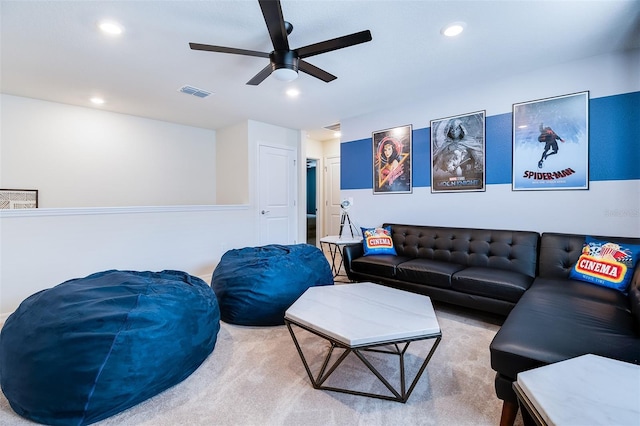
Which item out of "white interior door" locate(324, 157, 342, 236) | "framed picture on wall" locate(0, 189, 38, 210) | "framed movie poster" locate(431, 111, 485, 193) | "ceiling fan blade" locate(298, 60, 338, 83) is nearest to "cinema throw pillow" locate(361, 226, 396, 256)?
"framed movie poster" locate(431, 111, 485, 193)

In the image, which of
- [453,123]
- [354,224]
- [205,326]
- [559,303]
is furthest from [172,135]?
[559,303]

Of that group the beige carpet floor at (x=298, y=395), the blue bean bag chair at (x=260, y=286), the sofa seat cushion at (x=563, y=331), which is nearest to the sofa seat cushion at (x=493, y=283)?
the sofa seat cushion at (x=563, y=331)

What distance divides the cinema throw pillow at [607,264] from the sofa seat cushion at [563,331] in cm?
16

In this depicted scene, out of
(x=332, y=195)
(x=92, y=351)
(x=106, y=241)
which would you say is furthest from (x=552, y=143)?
(x=106, y=241)

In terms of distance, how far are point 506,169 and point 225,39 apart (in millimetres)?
3136

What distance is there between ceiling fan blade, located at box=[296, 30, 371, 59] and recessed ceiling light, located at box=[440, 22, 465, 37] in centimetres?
78

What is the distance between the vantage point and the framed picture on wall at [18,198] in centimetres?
359

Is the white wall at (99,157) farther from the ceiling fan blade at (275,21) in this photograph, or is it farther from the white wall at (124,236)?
the ceiling fan blade at (275,21)

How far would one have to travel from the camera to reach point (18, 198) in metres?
3.68

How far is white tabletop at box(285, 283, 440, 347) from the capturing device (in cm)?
153

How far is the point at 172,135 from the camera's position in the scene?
5.00 m

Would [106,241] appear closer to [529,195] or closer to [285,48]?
[285,48]

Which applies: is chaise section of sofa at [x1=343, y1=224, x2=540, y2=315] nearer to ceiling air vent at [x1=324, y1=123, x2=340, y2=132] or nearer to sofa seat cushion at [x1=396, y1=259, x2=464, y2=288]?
sofa seat cushion at [x1=396, y1=259, x2=464, y2=288]

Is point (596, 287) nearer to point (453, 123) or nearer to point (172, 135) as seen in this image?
point (453, 123)
